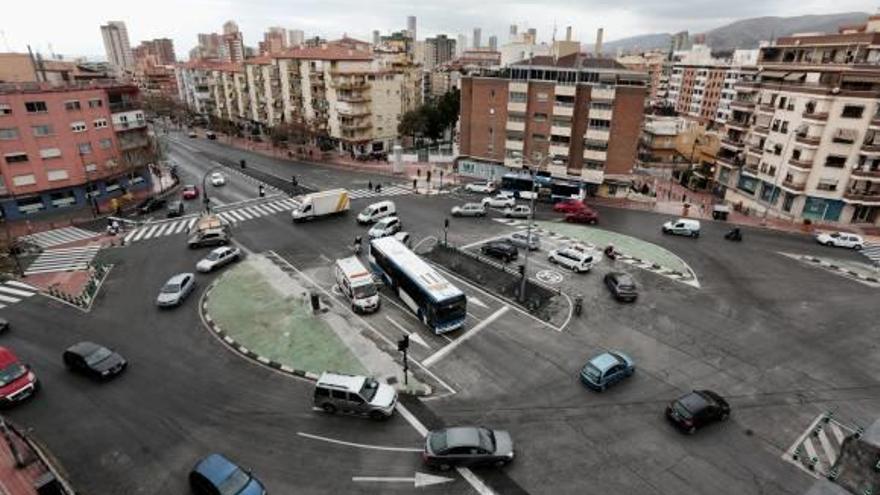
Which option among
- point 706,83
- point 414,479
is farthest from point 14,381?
point 706,83

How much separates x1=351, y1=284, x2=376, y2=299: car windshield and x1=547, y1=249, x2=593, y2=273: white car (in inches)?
715

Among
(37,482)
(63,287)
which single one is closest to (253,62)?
(63,287)

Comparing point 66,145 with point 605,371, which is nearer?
point 605,371

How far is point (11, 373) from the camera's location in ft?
80.6

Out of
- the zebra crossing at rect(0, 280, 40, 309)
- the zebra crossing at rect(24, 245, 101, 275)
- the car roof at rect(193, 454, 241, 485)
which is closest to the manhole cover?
the car roof at rect(193, 454, 241, 485)

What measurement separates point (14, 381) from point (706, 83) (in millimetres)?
159181

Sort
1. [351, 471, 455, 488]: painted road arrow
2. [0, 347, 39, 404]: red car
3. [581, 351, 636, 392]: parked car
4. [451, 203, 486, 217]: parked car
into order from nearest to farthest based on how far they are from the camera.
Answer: [351, 471, 455, 488]: painted road arrow, [0, 347, 39, 404]: red car, [581, 351, 636, 392]: parked car, [451, 203, 486, 217]: parked car

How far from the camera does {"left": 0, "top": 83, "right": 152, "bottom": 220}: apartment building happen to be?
5184 centimetres

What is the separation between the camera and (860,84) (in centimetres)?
5091

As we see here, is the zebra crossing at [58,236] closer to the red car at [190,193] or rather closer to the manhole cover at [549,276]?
Result: the red car at [190,193]

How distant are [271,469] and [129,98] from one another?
205 feet

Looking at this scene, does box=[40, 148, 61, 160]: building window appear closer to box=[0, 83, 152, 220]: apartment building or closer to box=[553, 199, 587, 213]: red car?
box=[0, 83, 152, 220]: apartment building

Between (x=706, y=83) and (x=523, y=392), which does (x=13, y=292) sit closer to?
(x=523, y=392)

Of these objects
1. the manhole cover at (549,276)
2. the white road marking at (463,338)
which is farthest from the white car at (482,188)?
the white road marking at (463,338)
